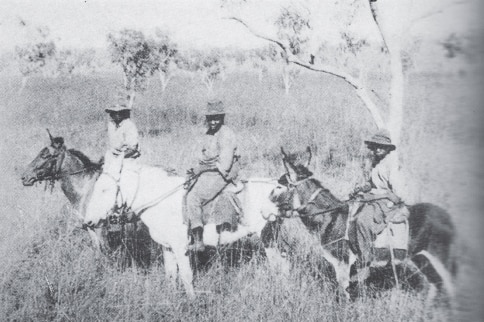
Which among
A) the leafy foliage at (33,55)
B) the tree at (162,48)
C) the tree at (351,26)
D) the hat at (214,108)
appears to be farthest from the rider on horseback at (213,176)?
the leafy foliage at (33,55)

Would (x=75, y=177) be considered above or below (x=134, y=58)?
below

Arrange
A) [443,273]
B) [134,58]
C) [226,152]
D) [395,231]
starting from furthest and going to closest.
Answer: [134,58], [226,152], [395,231], [443,273]

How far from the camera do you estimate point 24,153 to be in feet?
28.2

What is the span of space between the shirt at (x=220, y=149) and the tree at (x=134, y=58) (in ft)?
17.8

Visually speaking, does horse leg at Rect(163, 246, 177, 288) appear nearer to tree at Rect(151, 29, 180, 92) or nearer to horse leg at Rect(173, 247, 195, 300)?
horse leg at Rect(173, 247, 195, 300)

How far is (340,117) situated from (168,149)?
4.97 m

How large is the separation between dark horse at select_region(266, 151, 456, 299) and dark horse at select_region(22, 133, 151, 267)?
1889mm

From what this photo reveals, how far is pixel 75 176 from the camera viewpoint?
4488 millimetres

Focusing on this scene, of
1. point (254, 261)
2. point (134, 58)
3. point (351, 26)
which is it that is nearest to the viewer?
point (254, 261)

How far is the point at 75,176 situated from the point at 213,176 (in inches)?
68.7

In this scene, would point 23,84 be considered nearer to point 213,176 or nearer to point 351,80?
point 213,176

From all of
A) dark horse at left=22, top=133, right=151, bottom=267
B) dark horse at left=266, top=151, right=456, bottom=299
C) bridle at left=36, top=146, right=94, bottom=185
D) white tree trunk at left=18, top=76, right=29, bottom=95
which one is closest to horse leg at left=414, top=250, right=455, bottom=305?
dark horse at left=266, top=151, right=456, bottom=299

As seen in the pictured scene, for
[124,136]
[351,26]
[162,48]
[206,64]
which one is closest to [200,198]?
[124,136]

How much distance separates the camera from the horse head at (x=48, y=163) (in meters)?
4.37
